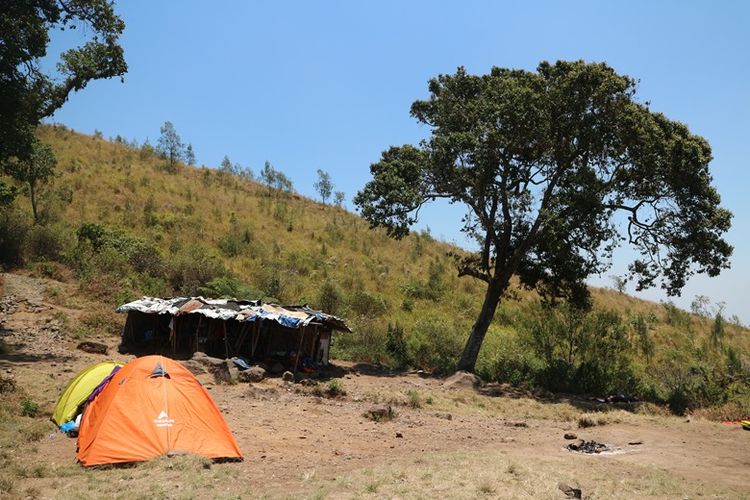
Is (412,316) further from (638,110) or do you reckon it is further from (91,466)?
(91,466)

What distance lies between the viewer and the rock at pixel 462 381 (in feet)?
60.5

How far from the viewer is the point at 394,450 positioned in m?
10.4

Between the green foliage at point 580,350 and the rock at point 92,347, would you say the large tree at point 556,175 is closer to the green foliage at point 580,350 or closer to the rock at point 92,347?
the green foliage at point 580,350

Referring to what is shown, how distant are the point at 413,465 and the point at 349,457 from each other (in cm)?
129

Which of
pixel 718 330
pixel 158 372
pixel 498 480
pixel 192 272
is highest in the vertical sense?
pixel 718 330

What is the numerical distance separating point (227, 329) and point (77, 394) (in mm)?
10019

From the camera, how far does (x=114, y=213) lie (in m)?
32.0

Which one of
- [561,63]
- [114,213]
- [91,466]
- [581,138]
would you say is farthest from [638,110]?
[114,213]

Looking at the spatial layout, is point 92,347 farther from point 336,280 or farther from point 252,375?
point 336,280

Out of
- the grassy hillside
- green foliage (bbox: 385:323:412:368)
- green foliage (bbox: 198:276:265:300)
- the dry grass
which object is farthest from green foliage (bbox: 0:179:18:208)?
the dry grass

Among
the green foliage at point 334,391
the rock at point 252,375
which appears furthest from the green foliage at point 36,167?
the green foliage at point 334,391

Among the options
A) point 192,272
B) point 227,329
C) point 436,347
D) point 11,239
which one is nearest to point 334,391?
point 227,329

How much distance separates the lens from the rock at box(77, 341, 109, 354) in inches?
701

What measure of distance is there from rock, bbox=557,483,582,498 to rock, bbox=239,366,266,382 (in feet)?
36.3
